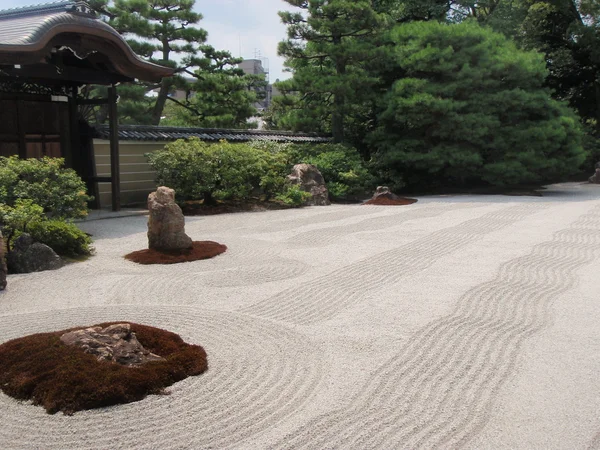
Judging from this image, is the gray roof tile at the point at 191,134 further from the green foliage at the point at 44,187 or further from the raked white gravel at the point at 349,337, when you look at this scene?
the raked white gravel at the point at 349,337

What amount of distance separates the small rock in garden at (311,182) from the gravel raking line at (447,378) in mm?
8164

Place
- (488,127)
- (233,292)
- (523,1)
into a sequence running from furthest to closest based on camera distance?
(523,1) → (488,127) → (233,292)

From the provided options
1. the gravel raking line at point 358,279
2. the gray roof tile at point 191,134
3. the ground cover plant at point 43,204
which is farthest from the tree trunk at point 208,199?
the gravel raking line at point 358,279

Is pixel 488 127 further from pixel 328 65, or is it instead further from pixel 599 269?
pixel 599 269

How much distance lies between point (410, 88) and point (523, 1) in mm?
10834

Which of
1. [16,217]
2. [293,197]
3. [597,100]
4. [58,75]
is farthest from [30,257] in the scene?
[597,100]

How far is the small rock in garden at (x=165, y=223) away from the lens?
7.59m

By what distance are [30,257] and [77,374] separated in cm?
388

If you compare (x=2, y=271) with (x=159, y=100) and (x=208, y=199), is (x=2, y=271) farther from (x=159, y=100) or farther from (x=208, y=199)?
(x=159, y=100)

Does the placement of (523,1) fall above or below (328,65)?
above

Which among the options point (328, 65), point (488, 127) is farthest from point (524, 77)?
point (328, 65)

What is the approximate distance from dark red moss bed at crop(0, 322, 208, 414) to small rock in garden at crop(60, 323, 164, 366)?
0.20ft

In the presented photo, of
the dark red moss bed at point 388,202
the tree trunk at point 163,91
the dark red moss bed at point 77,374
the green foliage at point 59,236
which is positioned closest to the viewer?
the dark red moss bed at point 77,374

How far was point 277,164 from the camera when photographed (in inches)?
543
